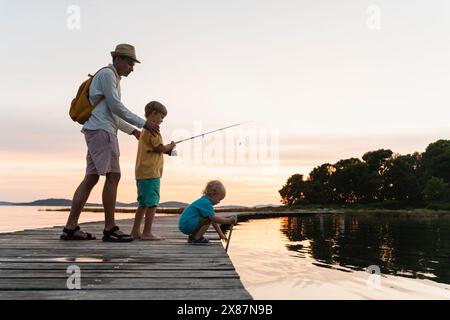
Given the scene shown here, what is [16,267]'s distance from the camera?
429cm

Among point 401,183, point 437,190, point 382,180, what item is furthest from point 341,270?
point 382,180

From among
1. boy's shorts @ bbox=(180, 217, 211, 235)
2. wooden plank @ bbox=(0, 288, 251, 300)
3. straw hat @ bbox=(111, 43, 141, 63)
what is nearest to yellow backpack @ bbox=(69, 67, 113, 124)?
straw hat @ bbox=(111, 43, 141, 63)

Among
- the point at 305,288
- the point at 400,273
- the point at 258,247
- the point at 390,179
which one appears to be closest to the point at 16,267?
the point at 305,288

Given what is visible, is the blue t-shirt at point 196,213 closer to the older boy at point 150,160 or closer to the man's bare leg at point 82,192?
the older boy at point 150,160

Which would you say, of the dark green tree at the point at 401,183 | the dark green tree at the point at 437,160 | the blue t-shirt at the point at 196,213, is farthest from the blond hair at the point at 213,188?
the dark green tree at the point at 437,160

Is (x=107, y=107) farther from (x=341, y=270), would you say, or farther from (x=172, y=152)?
(x=341, y=270)

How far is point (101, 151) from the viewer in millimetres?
5977

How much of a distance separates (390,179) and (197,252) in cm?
8517

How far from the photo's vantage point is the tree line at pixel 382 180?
82.6m

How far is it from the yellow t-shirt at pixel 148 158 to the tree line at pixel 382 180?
77679 mm

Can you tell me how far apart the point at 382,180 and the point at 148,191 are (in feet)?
279

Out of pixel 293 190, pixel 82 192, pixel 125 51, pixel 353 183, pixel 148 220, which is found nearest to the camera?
pixel 82 192
